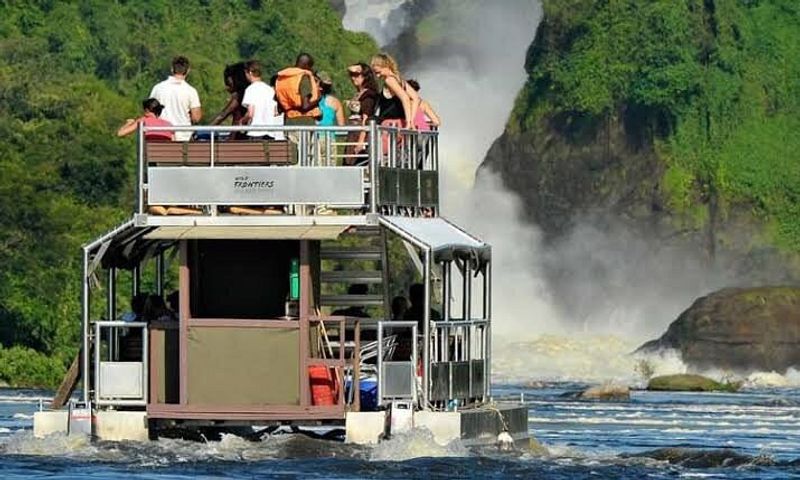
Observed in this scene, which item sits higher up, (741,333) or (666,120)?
(666,120)

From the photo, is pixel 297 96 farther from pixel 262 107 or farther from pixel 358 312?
pixel 358 312

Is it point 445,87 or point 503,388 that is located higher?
point 445,87

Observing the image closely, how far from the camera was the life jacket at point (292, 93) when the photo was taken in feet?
129

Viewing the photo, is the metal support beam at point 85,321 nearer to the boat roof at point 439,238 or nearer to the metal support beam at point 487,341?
the boat roof at point 439,238

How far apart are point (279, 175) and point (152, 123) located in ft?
6.31

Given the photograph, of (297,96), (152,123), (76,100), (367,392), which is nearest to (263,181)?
(297,96)

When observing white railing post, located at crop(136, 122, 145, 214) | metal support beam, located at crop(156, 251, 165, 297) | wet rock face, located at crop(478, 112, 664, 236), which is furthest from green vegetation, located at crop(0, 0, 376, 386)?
white railing post, located at crop(136, 122, 145, 214)

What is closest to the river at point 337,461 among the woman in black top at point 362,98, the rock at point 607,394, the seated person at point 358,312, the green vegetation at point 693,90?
the seated person at point 358,312

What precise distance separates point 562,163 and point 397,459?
3575 inches

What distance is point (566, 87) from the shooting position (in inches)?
5064

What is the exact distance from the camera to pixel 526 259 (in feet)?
406

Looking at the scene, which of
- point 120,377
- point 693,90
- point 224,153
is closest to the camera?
point 224,153

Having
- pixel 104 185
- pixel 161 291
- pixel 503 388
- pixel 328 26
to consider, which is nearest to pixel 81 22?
pixel 328 26

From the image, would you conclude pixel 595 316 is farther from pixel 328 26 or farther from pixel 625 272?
pixel 328 26
